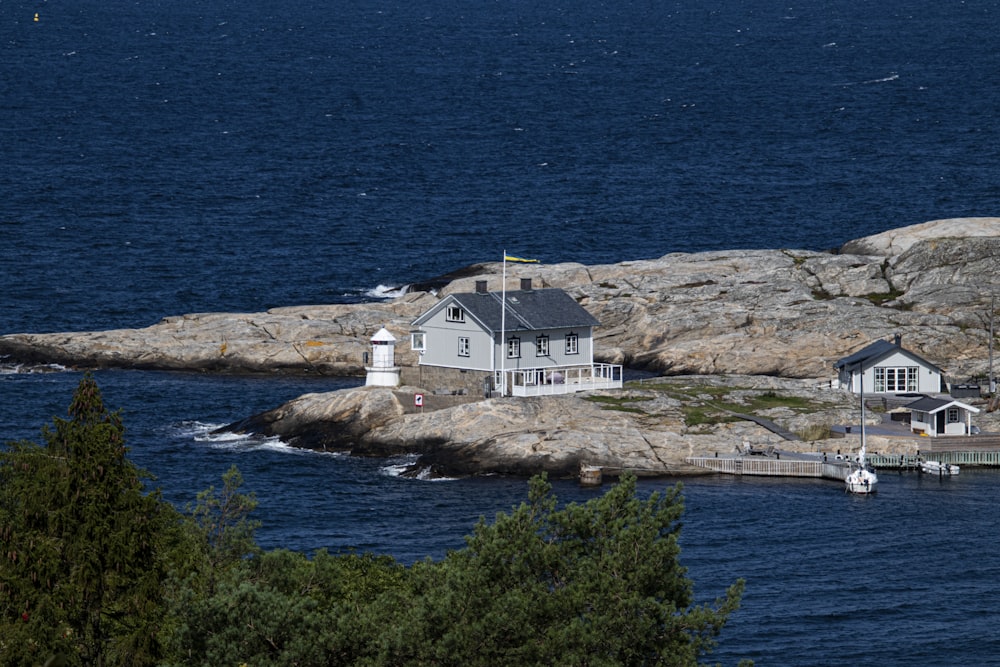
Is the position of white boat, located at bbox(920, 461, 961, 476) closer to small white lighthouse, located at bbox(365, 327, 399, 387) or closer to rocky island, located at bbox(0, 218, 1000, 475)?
rocky island, located at bbox(0, 218, 1000, 475)

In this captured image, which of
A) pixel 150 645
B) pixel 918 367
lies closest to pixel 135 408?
pixel 918 367

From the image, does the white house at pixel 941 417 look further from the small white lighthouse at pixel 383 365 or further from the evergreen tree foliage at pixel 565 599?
the evergreen tree foliage at pixel 565 599

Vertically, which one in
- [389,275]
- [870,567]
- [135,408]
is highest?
[389,275]

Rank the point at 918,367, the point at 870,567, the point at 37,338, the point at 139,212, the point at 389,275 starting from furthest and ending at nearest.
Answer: the point at 139,212 → the point at 389,275 → the point at 37,338 → the point at 918,367 → the point at 870,567

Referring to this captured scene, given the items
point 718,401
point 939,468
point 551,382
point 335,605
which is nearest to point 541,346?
point 551,382

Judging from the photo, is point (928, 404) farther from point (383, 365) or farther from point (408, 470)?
point (383, 365)

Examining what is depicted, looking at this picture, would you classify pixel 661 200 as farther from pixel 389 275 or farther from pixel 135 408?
pixel 135 408

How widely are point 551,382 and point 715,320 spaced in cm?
1770

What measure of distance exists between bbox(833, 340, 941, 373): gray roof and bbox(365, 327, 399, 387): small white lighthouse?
75.3 ft

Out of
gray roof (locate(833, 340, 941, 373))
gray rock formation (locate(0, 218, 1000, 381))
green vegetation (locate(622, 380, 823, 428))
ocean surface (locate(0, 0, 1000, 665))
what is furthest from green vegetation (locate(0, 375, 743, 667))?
gray rock formation (locate(0, 218, 1000, 381))

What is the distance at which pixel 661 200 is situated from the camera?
178250 mm

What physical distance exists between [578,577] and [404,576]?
380 inches

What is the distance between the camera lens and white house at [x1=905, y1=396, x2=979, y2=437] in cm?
8528

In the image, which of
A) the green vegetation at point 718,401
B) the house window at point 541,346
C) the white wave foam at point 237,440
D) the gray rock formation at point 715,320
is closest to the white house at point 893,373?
the gray rock formation at point 715,320
